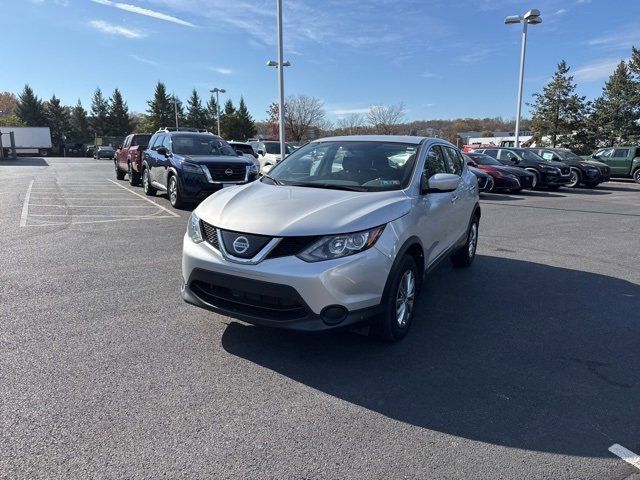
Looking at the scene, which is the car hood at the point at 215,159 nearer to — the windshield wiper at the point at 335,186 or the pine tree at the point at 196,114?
the windshield wiper at the point at 335,186

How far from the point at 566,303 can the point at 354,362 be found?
2.92 metres

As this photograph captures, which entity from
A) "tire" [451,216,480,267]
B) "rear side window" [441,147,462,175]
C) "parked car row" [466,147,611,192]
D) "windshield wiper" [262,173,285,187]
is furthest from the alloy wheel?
"parked car row" [466,147,611,192]

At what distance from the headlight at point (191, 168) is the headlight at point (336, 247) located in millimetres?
7853

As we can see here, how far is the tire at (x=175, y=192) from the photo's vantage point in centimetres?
1068

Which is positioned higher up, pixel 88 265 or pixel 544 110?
pixel 544 110

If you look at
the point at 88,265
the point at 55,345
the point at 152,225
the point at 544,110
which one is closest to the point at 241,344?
the point at 55,345

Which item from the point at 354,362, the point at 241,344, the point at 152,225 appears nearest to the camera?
the point at 354,362

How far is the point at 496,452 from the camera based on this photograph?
257 centimetres

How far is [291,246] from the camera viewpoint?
3.24m

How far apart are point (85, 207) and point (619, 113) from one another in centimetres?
4208

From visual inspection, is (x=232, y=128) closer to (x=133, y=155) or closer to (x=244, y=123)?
(x=244, y=123)

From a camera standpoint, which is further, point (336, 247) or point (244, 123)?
point (244, 123)

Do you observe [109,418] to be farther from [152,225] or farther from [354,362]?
[152,225]

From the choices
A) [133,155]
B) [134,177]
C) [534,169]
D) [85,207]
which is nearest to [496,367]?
[85,207]
